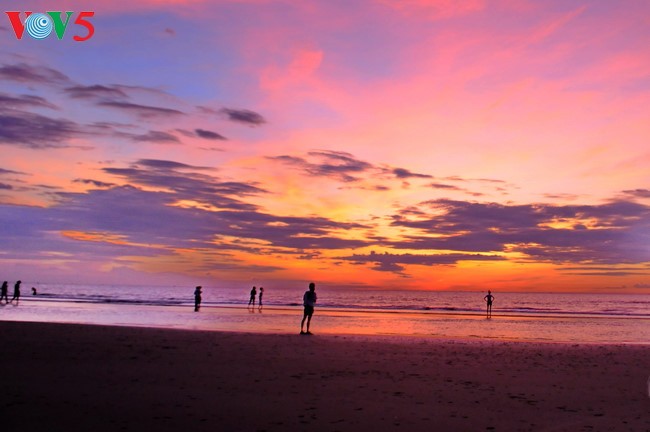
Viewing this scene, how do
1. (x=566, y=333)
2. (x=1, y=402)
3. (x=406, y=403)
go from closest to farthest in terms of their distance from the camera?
(x=1, y=402) → (x=406, y=403) → (x=566, y=333)

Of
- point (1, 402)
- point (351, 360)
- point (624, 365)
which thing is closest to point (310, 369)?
point (351, 360)

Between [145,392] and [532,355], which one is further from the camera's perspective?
[532,355]

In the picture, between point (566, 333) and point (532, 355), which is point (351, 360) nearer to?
point (532, 355)

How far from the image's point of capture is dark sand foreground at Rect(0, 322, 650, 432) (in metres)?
8.92

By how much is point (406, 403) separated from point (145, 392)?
5470mm

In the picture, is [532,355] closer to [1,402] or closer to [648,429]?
[648,429]

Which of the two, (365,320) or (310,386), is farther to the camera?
(365,320)

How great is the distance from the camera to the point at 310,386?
39.0 feet

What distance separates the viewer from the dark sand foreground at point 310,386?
8.92 metres

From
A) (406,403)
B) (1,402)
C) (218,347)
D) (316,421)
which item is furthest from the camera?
(218,347)

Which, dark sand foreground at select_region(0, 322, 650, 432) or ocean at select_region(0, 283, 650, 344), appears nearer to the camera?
dark sand foreground at select_region(0, 322, 650, 432)

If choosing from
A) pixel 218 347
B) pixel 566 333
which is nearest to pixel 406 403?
pixel 218 347

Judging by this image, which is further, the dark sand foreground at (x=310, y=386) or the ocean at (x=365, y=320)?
the ocean at (x=365, y=320)

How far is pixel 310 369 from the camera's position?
14.2 meters
